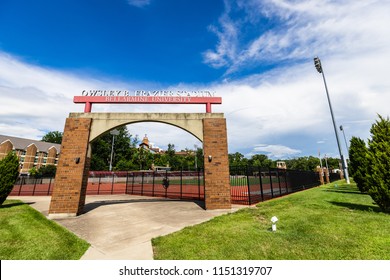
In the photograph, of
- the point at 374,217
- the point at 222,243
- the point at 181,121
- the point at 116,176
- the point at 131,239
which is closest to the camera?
the point at 222,243

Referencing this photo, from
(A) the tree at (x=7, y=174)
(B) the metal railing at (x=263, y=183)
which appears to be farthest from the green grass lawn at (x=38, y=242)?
(B) the metal railing at (x=263, y=183)

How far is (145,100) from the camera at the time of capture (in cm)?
1009

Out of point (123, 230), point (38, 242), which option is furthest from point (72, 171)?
point (123, 230)

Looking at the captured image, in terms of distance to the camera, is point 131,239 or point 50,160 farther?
point 50,160

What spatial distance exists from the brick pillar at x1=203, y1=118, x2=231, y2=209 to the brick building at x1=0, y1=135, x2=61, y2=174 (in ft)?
263

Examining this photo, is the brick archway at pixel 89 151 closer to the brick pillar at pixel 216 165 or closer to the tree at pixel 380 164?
the brick pillar at pixel 216 165

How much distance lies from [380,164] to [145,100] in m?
10.2

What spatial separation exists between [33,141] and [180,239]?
93.1 metres

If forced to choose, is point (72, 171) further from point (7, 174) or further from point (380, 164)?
point (380, 164)

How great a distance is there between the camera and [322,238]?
15.1 ft

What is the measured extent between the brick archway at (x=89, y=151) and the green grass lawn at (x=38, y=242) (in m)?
1.61

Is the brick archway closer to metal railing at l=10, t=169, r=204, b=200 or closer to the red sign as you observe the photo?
the red sign

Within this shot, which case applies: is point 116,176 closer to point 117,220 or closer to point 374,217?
point 117,220

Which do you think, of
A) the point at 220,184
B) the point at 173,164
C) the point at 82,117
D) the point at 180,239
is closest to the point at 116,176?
the point at 82,117
